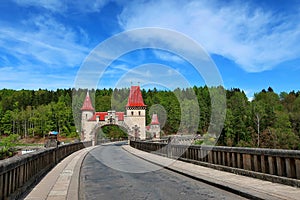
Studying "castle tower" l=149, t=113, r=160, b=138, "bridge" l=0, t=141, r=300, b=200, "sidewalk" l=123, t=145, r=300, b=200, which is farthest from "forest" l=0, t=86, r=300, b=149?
"sidewalk" l=123, t=145, r=300, b=200

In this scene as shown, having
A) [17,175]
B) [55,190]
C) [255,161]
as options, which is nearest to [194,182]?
[255,161]

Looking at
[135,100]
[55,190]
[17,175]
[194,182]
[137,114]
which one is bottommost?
[194,182]

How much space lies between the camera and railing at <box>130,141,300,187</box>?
25.0 feet

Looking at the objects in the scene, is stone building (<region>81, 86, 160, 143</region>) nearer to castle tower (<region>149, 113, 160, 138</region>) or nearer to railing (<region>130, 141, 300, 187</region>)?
castle tower (<region>149, 113, 160, 138</region>)

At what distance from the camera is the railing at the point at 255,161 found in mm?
7605

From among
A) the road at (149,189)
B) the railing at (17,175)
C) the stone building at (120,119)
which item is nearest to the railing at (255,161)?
the road at (149,189)

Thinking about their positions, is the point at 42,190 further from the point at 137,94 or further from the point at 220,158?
the point at 137,94

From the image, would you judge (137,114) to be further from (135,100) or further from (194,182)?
(194,182)

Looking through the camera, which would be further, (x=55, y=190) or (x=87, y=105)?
(x=87, y=105)

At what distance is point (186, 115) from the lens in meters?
96.2

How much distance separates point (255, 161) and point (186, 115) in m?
87.6

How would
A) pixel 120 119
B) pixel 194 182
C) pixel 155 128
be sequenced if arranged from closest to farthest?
pixel 194 182 → pixel 120 119 → pixel 155 128

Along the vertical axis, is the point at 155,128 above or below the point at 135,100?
below

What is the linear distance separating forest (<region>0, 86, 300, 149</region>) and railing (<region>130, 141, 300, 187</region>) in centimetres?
5546
